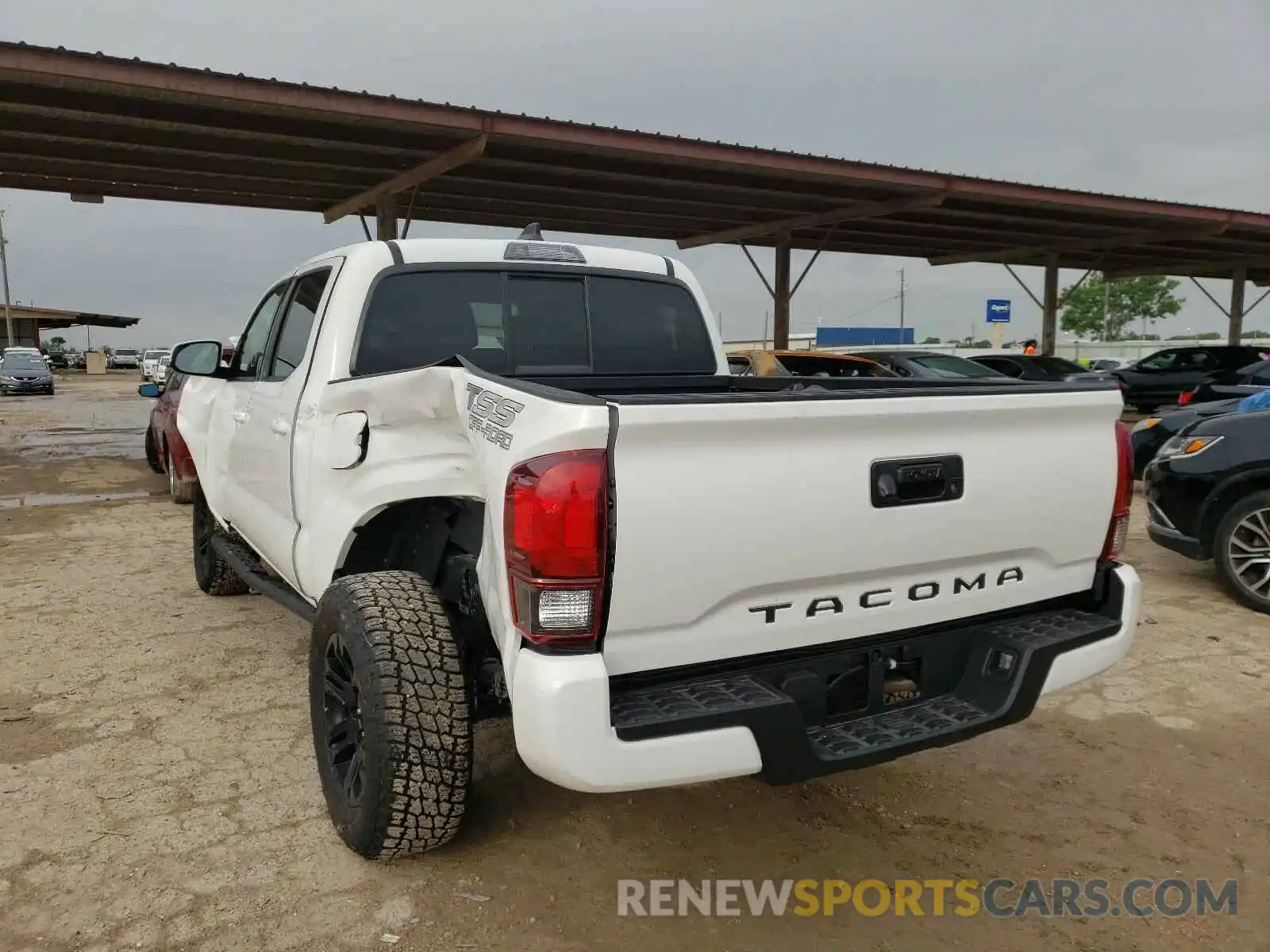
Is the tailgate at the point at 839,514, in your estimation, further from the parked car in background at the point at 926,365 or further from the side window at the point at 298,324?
the parked car in background at the point at 926,365

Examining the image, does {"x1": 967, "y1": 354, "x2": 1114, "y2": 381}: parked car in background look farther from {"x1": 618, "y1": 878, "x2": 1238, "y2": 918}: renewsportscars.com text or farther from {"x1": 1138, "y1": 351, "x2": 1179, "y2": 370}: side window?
{"x1": 618, "y1": 878, "x2": 1238, "y2": 918}: renewsportscars.com text

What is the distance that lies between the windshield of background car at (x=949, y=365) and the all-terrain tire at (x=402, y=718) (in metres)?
11.2

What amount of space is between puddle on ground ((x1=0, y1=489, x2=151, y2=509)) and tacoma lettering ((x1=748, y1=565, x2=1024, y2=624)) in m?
9.42

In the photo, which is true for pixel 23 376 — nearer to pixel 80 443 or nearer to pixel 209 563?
pixel 80 443

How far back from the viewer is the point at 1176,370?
19.3 m

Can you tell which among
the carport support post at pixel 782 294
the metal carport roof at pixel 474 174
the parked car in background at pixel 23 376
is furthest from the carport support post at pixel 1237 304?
the parked car in background at pixel 23 376

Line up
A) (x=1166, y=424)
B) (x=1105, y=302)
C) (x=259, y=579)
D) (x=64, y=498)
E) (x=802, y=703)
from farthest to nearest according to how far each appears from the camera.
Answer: (x=1105, y=302) < (x=64, y=498) < (x=1166, y=424) < (x=259, y=579) < (x=802, y=703)

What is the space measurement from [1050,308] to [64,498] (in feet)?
69.8

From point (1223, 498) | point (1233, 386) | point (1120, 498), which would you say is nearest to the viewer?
point (1120, 498)

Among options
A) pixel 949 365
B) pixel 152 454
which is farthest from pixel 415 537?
pixel 949 365

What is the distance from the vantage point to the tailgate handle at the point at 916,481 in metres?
2.42

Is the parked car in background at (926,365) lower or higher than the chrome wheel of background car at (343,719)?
higher

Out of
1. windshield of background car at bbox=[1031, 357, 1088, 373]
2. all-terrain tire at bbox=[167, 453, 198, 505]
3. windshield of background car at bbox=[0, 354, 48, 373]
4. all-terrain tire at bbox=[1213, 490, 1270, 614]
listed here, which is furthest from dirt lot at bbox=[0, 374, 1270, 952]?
windshield of background car at bbox=[0, 354, 48, 373]

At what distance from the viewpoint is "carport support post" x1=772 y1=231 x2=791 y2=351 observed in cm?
1803
